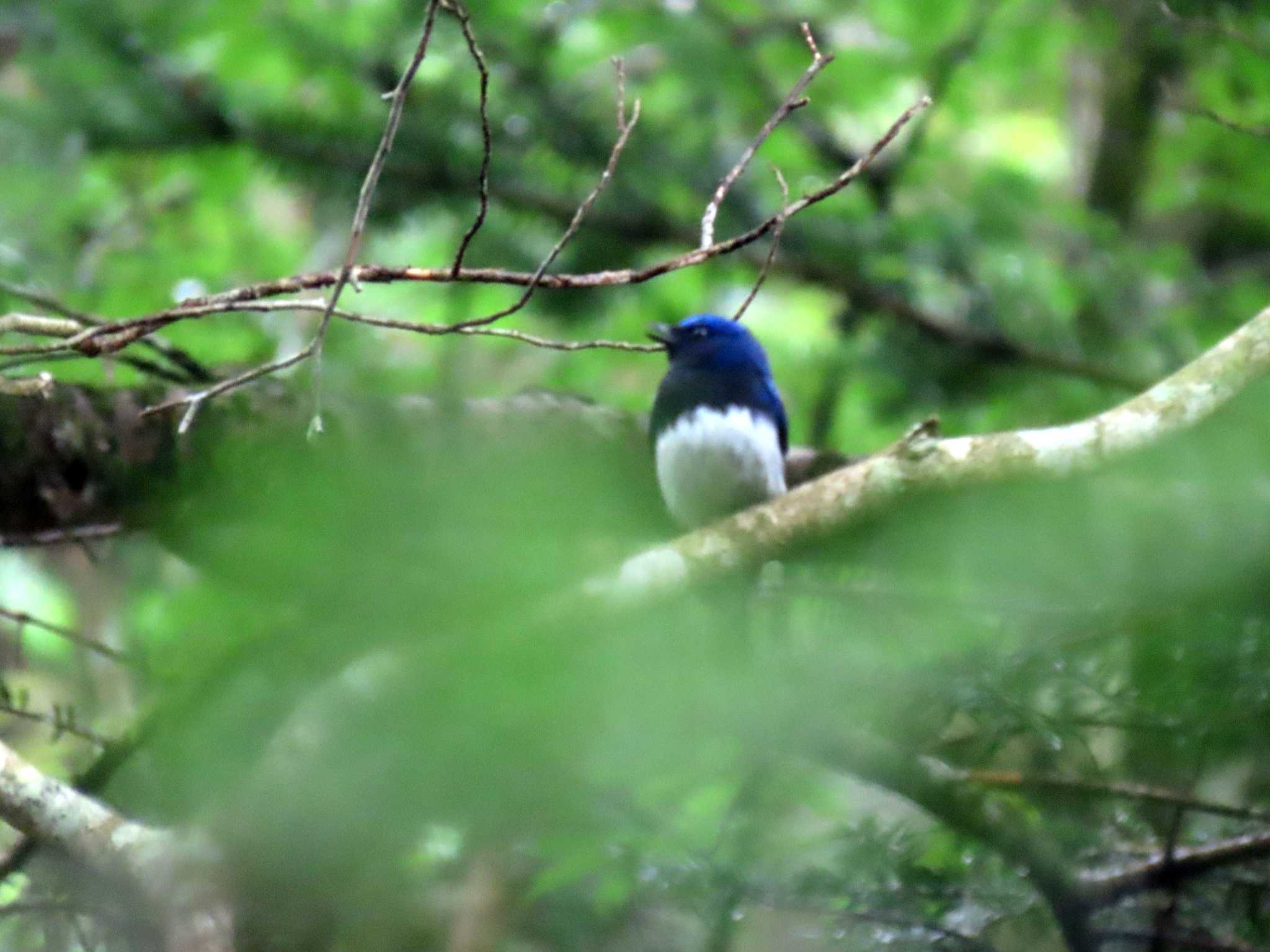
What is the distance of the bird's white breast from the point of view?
434cm

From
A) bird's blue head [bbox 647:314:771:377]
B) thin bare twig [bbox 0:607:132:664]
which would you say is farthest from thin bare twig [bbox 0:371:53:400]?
bird's blue head [bbox 647:314:771:377]

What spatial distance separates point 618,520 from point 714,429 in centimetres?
43

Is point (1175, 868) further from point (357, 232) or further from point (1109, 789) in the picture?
point (357, 232)

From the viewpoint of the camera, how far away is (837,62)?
4918 mm

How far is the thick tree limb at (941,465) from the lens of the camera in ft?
8.97

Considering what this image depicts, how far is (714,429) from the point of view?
14.5ft

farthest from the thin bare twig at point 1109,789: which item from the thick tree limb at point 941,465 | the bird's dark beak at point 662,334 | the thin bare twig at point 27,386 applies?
the bird's dark beak at point 662,334

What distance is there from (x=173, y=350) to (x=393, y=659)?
53.5 inches

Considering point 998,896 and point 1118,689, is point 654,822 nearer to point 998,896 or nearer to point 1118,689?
point 998,896

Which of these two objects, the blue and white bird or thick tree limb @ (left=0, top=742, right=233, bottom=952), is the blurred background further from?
the blue and white bird

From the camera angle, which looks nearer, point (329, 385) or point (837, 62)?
point (329, 385)

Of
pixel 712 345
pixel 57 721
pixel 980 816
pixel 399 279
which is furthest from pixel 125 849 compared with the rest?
pixel 712 345

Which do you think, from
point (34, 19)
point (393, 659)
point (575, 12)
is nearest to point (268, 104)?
point (34, 19)

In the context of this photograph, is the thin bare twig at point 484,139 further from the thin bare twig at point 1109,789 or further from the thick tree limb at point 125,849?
the thin bare twig at point 1109,789
